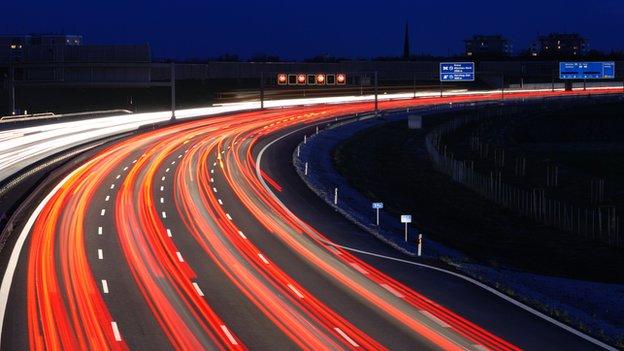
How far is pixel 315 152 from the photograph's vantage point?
267ft

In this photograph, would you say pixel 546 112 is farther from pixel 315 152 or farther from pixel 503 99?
pixel 315 152

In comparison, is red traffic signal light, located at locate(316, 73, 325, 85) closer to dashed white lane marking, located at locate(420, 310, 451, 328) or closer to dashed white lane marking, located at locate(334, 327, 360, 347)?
dashed white lane marking, located at locate(420, 310, 451, 328)

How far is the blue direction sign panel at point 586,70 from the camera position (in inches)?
6093

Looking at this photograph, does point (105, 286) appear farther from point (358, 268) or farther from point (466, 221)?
point (466, 221)

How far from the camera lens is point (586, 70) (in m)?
157

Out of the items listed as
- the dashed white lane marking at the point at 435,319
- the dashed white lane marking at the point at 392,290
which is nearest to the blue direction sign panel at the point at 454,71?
the dashed white lane marking at the point at 392,290

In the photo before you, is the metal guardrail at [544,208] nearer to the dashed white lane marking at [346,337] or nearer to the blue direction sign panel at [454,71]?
the dashed white lane marking at [346,337]

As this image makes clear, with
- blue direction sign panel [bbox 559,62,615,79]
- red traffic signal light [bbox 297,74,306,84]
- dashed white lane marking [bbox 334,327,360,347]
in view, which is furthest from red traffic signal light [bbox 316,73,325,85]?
dashed white lane marking [bbox 334,327,360,347]

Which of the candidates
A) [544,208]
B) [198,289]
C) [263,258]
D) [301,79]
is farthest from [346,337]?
[301,79]

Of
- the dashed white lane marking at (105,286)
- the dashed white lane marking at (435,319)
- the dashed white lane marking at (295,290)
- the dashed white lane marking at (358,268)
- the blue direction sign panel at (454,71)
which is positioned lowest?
the dashed white lane marking at (435,319)

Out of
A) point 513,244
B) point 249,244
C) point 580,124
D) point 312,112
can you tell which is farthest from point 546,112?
point 249,244

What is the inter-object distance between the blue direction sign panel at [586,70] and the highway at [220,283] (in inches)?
4185

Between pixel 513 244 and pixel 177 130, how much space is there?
5067cm

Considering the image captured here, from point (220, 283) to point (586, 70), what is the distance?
134 metres
